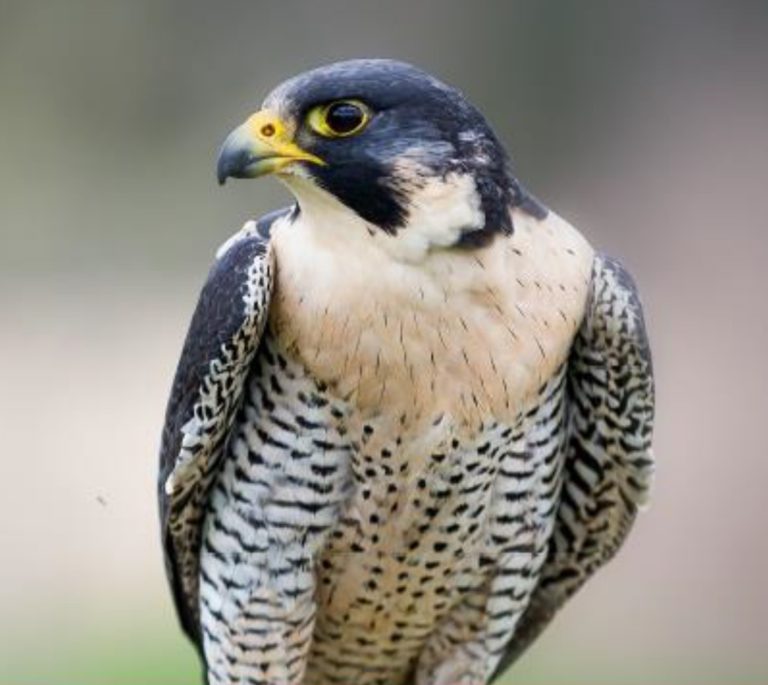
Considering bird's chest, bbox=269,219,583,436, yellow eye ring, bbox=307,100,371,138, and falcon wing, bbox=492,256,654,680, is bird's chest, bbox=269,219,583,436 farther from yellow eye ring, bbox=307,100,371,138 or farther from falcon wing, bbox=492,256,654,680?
yellow eye ring, bbox=307,100,371,138

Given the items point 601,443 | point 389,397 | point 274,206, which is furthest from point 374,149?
point 274,206

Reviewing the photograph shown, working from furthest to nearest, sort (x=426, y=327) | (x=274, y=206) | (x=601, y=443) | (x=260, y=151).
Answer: (x=274, y=206)
(x=601, y=443)
(x=426, y=327)
(x=260, y=151)

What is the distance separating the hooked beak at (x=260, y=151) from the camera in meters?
3.76

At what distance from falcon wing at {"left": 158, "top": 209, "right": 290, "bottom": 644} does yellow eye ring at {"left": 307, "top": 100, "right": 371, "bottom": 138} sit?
341 millimetres

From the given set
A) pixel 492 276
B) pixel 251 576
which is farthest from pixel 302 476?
pixel 492 276

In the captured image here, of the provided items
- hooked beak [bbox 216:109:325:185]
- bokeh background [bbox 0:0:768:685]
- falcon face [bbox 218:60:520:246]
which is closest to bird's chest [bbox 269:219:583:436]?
falcon face [bbox 218:60:520:246]

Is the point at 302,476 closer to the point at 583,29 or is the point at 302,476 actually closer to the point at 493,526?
the point at 493,526

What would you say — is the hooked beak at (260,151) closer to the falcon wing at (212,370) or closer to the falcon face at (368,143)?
the falcon face at (368,143)

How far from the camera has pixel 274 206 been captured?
26.5 ft

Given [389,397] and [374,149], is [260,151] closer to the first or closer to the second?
[374,149]

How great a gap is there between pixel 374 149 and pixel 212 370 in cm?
56

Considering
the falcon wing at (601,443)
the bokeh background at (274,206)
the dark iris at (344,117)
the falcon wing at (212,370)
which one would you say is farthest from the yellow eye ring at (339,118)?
the bokeh background at (274,206)

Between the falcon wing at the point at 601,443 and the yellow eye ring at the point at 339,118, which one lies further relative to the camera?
the falcon wing at the point at 601,443

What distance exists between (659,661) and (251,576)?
3320 millimetres
